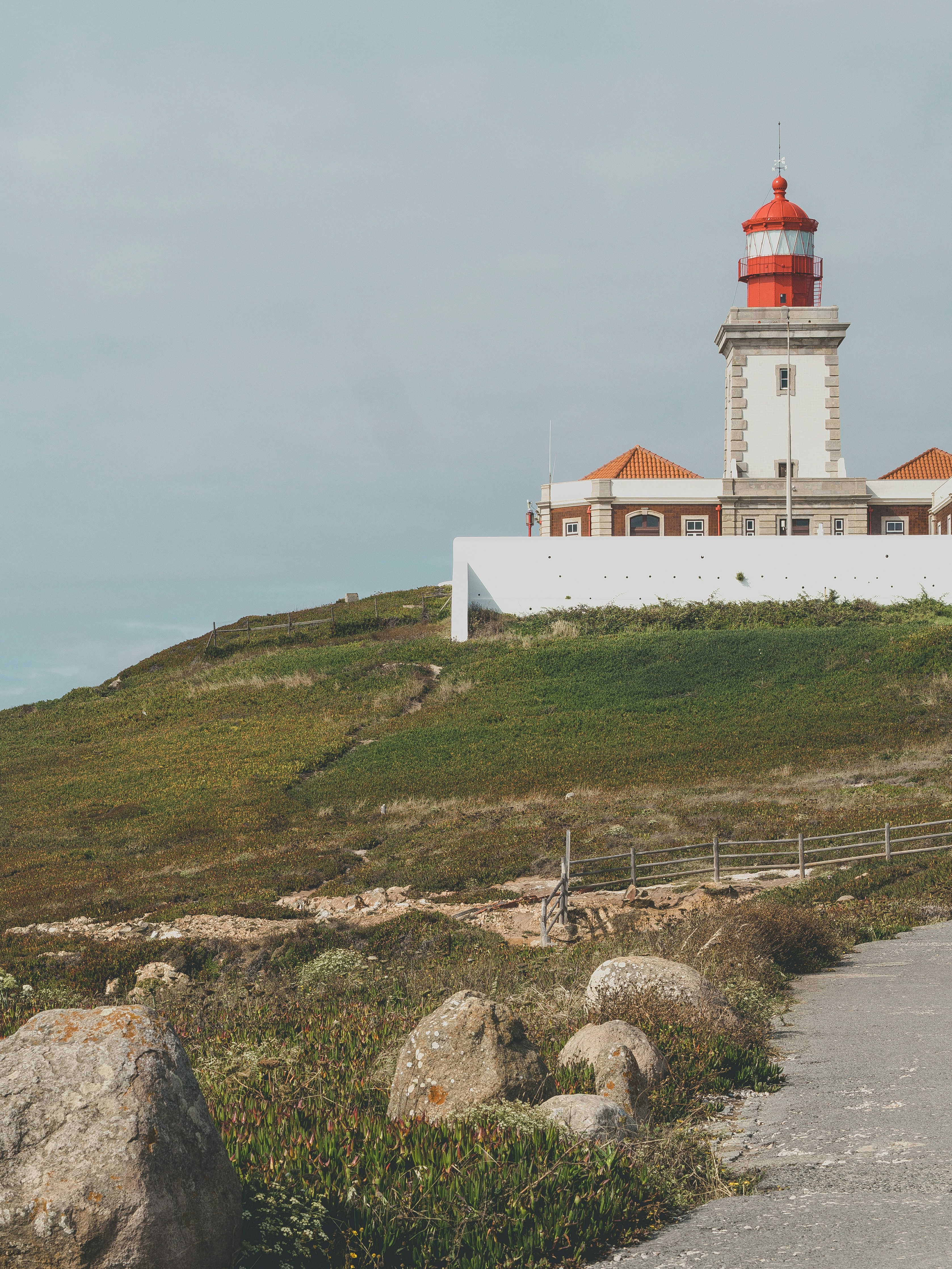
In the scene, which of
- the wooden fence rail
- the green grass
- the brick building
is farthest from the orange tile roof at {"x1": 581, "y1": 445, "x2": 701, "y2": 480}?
the wooden fence rail

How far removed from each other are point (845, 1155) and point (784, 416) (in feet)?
175

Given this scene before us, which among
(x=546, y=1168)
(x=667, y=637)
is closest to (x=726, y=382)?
(x=667, y=637)

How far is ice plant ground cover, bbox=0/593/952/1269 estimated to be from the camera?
236 inches

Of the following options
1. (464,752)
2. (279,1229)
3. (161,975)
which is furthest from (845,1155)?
(464,752)

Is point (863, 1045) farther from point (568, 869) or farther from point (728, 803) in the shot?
point (728, 803)

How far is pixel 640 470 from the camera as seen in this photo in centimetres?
5888

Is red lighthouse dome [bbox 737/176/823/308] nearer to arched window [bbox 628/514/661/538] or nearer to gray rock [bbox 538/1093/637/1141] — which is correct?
arched window [bbox 628/514/661/538]

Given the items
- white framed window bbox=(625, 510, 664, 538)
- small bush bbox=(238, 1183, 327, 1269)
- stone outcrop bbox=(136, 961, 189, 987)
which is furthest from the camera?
white framed window bbox=(625, 510, 664, 538)

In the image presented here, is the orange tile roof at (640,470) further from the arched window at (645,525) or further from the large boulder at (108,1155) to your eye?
the large boulder at (108,1155)

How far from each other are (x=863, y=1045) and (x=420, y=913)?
10.5 m

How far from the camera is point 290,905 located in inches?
864

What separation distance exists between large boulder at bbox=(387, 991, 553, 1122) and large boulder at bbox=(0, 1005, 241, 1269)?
2.20 metres

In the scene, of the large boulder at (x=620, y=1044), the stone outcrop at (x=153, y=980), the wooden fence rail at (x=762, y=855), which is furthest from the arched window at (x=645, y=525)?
the large boulder at (x=620, y=1044)

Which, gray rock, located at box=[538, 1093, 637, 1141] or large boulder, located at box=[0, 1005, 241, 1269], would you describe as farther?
gray rock, located at box=[538, 1093, 637, 1141]
